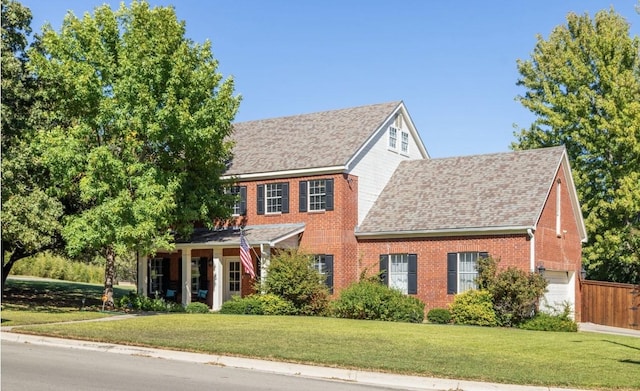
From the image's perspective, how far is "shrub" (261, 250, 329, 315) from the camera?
3027cm

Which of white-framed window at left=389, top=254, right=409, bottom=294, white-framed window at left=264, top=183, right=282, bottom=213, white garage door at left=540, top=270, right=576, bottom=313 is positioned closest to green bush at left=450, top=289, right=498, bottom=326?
white-framed window at left=389, top=254, right=409, bottom=294

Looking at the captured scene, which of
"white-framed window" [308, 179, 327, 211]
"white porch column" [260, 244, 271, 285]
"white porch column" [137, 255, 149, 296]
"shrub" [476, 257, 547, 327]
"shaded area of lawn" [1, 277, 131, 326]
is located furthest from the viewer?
"white porch column" [137, 255, 149, 296]

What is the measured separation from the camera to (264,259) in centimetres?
3197

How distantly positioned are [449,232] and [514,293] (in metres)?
4.03

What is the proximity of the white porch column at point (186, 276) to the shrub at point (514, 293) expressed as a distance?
1344cm

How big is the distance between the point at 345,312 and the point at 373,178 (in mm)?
7863

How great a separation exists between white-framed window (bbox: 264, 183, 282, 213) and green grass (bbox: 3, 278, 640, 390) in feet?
30.0

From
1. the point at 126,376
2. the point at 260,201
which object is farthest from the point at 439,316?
the point at 126,376

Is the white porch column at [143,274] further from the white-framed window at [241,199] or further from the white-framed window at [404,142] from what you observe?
the white-framed window at [404,142]

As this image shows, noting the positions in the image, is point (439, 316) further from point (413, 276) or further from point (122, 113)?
point (122, 113)

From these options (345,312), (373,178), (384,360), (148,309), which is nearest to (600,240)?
(373,178)

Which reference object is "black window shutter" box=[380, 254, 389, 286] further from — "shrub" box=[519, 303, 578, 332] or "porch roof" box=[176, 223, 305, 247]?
"shrub" box=[519, 303, 578, 332]

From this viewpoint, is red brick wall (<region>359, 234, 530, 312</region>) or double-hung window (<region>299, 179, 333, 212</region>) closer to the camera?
red brick wall (<region>359, 234, 530, 312</region>)

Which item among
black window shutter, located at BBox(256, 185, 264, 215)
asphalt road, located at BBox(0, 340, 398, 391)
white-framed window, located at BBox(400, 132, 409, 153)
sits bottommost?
asphalt road, located at BBox(0, 340, 398, 391)
